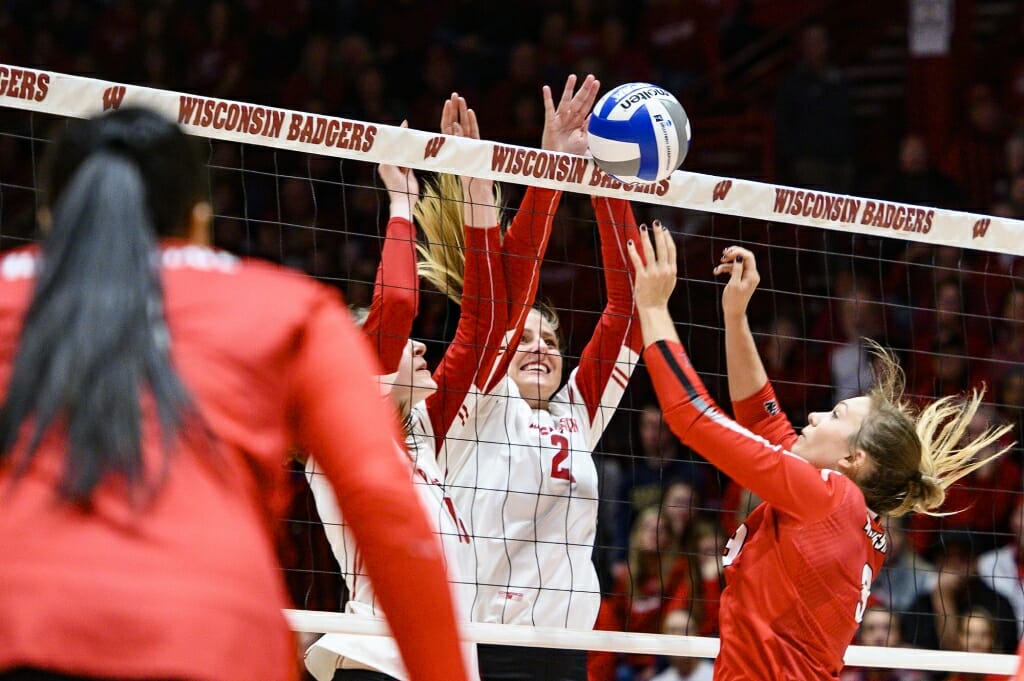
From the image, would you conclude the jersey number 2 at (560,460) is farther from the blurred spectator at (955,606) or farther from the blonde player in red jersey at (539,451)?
the blurred spectator at (955,606)

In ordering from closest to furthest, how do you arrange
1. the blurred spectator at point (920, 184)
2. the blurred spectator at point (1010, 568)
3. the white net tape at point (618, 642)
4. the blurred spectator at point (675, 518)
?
the white net tape at point (618, 642)
the blurred spectator at point (1010, 568)
the blurred spectator at point (675, 518)
the blurred spectator at point (920, 184)

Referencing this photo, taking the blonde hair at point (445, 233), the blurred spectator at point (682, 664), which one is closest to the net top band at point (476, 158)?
the blonde hair at point (445, 233)

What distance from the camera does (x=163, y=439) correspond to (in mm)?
1589

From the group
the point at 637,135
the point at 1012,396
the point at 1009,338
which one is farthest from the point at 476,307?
the point at 1009,338

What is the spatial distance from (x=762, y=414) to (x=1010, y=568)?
3.86 meters

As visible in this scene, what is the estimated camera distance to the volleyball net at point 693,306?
4.32 m

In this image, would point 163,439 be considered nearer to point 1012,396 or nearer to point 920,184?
point 1012,396

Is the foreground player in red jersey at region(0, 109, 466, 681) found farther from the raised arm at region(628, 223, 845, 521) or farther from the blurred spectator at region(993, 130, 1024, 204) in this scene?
the blurred spectator at region(993, 130, 1024, 204)

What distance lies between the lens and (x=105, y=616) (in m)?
1.52

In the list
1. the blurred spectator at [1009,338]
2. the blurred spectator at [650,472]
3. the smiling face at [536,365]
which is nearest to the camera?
the smiling face at [536,365]

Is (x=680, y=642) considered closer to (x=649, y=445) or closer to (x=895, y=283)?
(x=649, y=445)

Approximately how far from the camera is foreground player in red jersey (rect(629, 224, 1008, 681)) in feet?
10.9

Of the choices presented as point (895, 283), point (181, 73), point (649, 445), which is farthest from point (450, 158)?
point (181, 73)

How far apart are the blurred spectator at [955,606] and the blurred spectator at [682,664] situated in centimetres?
107
